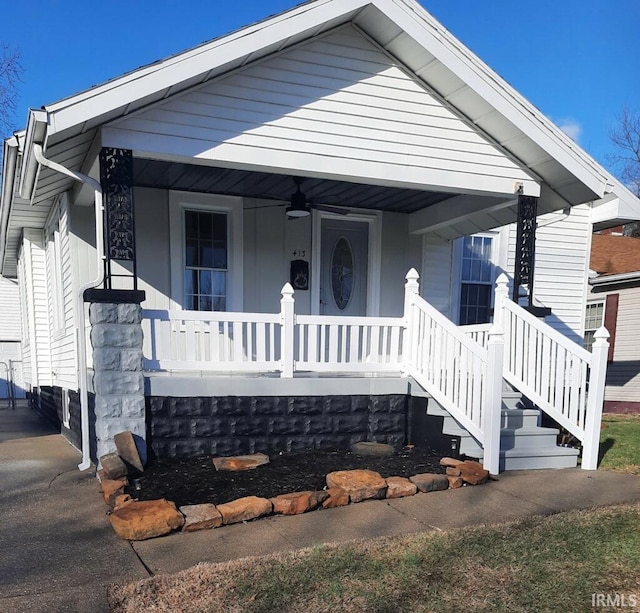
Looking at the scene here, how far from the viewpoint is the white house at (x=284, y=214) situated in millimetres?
4516

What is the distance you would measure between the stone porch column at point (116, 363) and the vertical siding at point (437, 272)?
461cm

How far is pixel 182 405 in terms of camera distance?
4.86 metres

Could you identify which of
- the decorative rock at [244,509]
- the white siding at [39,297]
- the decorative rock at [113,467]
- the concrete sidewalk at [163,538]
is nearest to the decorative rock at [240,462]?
the decorative rock at [113,467]

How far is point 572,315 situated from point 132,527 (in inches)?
364

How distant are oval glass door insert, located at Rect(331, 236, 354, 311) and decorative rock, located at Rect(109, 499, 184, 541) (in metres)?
4.49

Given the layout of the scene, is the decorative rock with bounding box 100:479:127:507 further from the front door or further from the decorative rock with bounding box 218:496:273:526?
the front door

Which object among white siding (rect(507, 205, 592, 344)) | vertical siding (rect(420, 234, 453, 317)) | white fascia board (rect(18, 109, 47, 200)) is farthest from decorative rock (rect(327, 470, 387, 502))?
white siding (rect(507, 205, 592, 344))

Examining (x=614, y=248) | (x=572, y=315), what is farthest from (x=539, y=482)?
(x=614, y=248)

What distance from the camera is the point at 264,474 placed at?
443 centimetres

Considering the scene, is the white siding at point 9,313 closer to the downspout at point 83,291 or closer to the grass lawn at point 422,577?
the downspout at point 83,291

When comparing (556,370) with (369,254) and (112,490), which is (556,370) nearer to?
(369,254)

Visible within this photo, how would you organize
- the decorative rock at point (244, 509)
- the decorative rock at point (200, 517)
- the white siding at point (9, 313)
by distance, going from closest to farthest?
the decorative rock at point (200, 517) < the decorative rock at point (244, 509) < the white siding at point (9, 313)

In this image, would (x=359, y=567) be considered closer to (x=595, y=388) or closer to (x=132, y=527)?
(x=132, y=527)

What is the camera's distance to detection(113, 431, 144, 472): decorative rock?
4.40 metres
